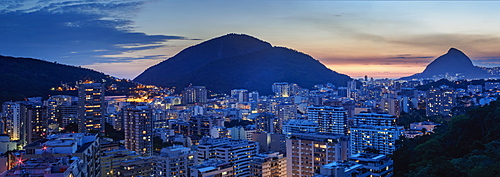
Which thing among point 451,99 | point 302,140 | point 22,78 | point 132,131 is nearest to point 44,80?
point 22,78

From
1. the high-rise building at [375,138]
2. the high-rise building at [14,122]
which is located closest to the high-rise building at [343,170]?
the high-rise building at [375,138]

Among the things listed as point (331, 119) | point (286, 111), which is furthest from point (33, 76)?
point (331, 119)

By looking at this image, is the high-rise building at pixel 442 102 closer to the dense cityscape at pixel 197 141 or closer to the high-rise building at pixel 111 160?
the dense cityscape at pixel 197 141

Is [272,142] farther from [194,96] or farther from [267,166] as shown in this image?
[194,96]

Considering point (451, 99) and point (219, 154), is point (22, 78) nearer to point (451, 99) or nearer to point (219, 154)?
point (219, 154)

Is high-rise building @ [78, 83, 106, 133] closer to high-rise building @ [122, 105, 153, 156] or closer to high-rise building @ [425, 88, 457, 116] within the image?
high-rise building @ [122, 105, 153, 156]

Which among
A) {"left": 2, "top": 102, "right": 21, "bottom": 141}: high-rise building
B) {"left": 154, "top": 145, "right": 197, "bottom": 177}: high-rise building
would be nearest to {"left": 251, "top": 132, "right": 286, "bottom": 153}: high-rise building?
{"left": 154, "top": 145, "right": 197, "bottom": 177}: high-rise building
